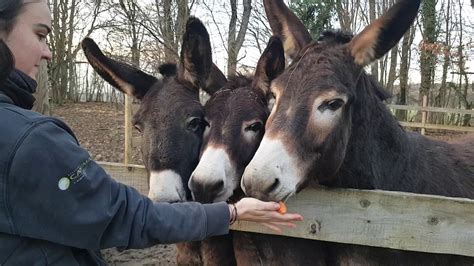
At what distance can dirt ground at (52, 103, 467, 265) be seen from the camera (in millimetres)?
5148

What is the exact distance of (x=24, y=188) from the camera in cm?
150

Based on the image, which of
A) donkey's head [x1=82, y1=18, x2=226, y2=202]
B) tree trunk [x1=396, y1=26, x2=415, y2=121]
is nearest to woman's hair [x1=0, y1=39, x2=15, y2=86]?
donkey's head [x1=82, y1=18, x2=226, y2=202]

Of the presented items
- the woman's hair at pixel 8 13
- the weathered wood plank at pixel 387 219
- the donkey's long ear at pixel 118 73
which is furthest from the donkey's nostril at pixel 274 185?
the donkey's long ear at pixel 118 73

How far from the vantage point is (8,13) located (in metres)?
1.60

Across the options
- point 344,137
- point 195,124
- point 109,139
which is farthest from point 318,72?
point 109,139

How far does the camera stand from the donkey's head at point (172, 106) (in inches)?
118

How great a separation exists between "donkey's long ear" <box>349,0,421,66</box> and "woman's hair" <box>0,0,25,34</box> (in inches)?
69.1

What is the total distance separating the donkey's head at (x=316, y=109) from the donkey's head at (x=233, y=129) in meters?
0.33

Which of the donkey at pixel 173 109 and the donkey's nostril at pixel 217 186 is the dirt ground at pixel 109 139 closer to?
the donkey at pixel 173 109

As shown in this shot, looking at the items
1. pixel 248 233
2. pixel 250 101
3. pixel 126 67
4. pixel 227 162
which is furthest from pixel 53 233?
pixel 126 67

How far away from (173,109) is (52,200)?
1753mm

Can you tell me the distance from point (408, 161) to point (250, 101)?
1050 millimetres

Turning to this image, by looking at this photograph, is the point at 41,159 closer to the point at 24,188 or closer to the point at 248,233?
the point at 24,188

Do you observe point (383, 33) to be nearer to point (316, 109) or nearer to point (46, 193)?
point (316, 109)
